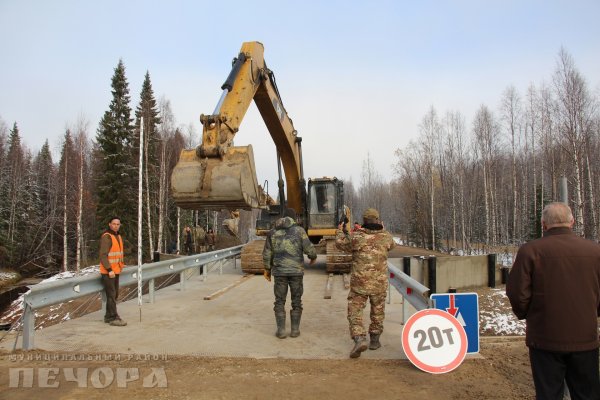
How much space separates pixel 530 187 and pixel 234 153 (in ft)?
142

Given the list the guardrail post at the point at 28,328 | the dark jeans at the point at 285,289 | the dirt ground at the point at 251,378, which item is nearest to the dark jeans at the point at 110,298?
the guardrail post at the point at 28,328

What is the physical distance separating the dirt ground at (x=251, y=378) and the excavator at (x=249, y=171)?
3.12 metres

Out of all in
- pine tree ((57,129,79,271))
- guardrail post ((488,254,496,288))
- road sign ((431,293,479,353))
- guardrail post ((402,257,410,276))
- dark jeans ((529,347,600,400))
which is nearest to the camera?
dark jeans ((529,347,600,400))

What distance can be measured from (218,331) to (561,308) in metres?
4.69

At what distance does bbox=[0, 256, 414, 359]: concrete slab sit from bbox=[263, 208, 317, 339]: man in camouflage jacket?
1.49ft

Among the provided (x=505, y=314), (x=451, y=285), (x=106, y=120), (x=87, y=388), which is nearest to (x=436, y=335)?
(x=87, y=388)

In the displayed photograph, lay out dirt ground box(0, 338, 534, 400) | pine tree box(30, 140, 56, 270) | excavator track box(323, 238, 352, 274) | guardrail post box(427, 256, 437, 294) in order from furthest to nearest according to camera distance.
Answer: pine tree box(30, 140, 56, 270) < guardrail post box(427, 256, 437, 294) < excavator track box(323, 238, 352, 274) < dirt ground box(0, 338, 534, 400)

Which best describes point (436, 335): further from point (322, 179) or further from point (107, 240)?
point (322, 179)

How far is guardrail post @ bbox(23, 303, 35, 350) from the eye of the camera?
18.1ft

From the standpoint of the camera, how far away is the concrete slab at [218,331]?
5.58 metres

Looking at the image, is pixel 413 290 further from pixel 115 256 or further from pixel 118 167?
pixel 118 167

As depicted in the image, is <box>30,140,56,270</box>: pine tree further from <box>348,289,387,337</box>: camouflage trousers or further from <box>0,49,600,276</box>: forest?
<box>348,289,387,337</box>: camouflage trousers

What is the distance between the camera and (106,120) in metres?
31.9

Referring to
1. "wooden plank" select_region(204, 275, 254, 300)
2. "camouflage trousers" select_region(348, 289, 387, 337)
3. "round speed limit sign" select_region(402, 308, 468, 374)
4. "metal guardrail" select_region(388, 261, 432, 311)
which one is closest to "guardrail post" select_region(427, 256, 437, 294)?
"wooden plank" select_region(204, 275, 254, 300)
